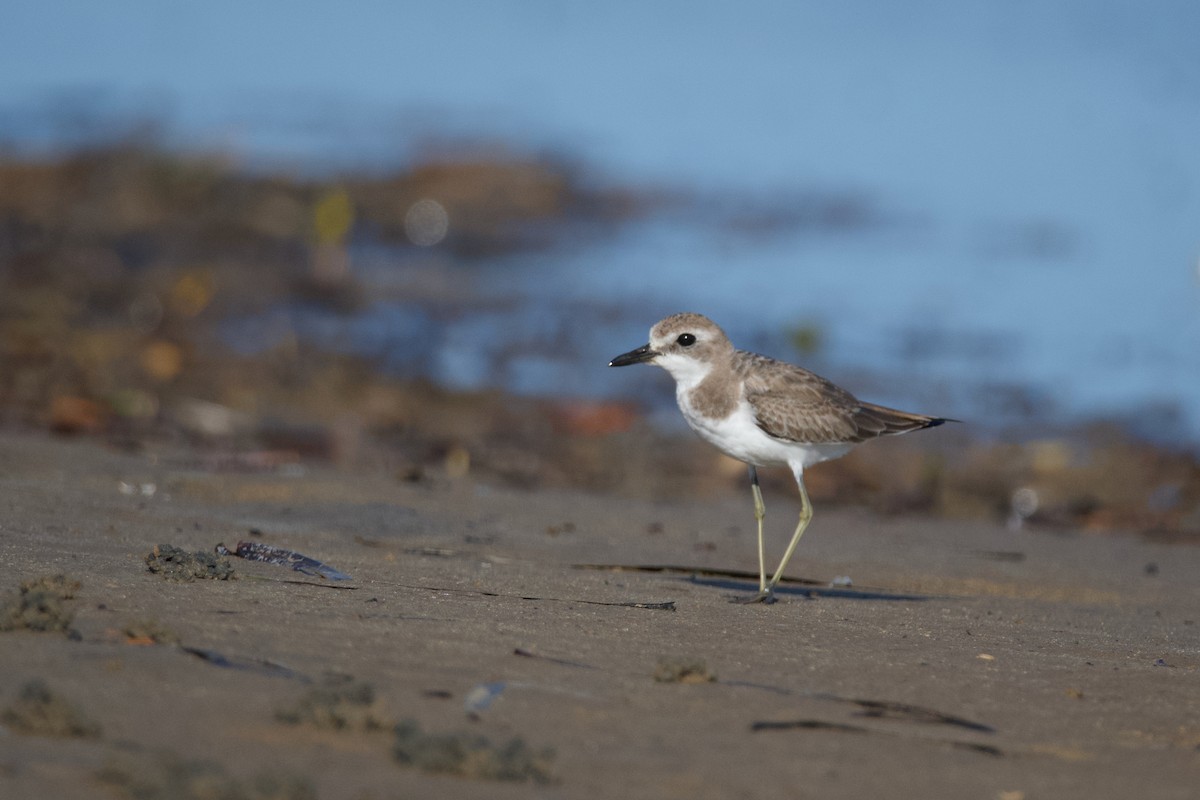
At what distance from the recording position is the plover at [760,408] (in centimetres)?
605

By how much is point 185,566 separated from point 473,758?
73.2 inches

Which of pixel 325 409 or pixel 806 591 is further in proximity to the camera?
pixel 325 409

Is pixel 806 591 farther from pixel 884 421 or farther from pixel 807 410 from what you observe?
pixel 884 421

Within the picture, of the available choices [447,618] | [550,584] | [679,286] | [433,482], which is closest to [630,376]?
[679,286]

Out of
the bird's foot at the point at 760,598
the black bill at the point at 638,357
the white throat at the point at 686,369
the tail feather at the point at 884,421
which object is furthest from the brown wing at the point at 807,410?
the bird's foot at the point at 760,598

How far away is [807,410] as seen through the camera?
6.10 meters

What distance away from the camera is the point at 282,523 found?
6.19 m

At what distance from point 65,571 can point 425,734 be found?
5.86ft

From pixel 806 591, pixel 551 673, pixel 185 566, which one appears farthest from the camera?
pixel 806 591

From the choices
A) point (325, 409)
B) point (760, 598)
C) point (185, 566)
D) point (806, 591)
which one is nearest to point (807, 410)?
point (806, 591)

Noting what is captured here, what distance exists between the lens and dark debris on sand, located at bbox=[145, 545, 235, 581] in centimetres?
433

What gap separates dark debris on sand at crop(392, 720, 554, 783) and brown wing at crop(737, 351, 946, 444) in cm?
332

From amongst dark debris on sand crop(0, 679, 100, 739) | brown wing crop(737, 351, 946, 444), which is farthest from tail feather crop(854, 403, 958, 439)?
dark debris on sand crop(0, 679, 100, 739)

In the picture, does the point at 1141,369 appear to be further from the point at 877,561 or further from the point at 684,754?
the point at 684,754
